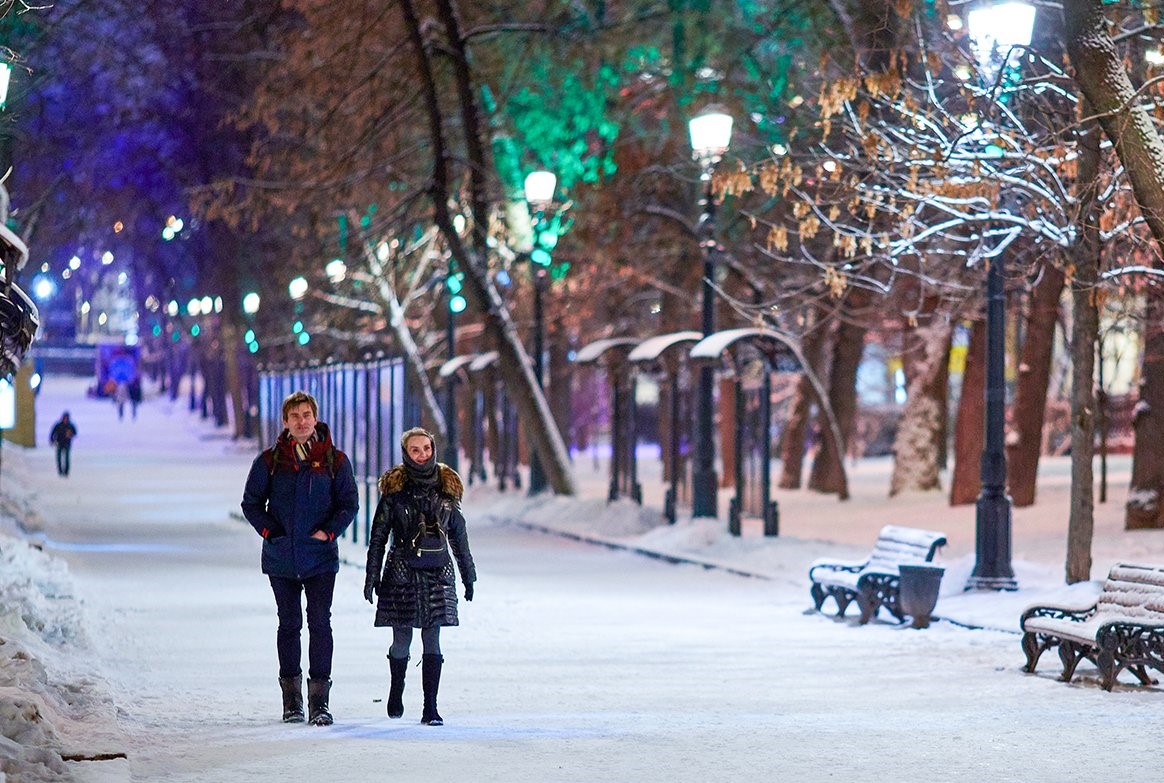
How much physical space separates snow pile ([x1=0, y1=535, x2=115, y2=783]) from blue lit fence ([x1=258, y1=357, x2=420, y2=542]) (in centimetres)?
854

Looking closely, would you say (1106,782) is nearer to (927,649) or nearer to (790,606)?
(927,649)

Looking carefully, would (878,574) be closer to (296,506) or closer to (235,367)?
(296,506)

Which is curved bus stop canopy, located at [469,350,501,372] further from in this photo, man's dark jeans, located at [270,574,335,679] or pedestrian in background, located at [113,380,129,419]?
pedestrian in background, located at [113,380,129,419]

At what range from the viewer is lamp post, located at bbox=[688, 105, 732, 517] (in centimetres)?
2358

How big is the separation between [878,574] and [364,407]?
40.8 ft

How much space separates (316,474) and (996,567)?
31.2ft

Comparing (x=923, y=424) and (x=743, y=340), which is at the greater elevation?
(x=743, y=340)

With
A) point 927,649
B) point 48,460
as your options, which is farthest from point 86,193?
point 927,649

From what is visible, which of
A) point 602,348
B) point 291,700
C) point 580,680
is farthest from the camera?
point 602,348

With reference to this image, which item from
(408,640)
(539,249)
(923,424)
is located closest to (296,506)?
(408,640)

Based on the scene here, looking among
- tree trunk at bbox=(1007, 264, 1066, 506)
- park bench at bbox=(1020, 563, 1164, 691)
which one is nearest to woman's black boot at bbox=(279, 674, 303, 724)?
park bench at bbox=(1020, 563, 1164, 691)

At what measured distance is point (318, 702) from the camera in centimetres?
1046

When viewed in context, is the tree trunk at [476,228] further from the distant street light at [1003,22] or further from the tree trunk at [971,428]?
the distant street light at [1003,22]

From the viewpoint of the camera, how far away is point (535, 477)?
37188 mm
